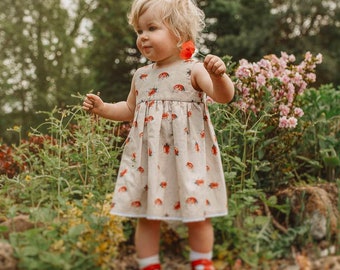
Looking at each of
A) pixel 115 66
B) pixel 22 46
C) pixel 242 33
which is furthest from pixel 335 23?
pixel 22 46

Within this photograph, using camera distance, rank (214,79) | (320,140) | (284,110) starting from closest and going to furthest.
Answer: (214,79) → (284,110) → (320,140)

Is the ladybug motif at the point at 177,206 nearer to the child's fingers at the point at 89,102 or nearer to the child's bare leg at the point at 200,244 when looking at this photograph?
the child's bare leg at the point at 200,244

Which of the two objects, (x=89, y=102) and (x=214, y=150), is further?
(x=89, y=102)

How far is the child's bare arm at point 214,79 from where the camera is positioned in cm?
245

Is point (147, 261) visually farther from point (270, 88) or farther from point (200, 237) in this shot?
point (270, 88)

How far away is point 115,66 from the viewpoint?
18.0 metres

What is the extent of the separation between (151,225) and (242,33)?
14156 millimetres

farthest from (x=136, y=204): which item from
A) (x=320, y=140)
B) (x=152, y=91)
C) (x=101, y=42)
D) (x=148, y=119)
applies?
(x=101, y=42)

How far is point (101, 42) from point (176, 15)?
16492mm

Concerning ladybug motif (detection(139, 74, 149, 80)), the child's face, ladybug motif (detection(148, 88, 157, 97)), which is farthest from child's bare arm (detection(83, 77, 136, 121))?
the child's face

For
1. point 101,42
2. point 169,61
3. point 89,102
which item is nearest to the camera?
point 169,61

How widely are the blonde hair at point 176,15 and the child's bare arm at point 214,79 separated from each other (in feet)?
0.70

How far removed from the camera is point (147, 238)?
8.58 feet

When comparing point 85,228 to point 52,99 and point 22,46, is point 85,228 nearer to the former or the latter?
point 52,99
